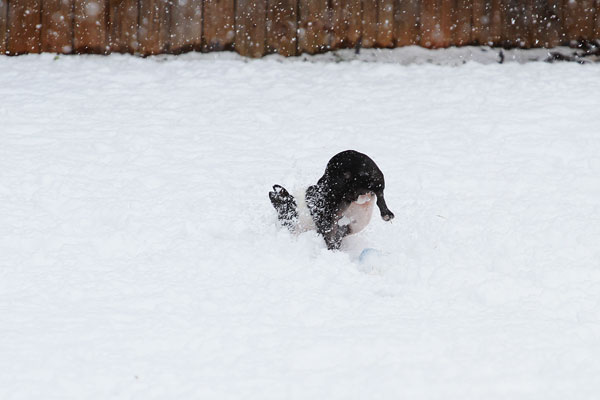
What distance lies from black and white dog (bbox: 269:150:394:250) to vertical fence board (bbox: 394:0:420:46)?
8.71 feet

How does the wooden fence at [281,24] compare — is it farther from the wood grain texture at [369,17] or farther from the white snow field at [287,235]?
the white snow field at [287,235]

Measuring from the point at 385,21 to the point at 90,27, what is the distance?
251 cm

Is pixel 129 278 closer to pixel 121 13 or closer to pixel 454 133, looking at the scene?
pixel 454 133

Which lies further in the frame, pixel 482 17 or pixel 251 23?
pixel 251 23

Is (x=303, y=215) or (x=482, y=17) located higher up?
(x=482, y=17)

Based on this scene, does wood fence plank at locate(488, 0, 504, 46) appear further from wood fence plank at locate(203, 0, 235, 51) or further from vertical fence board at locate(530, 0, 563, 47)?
wood fence plank at locate(203, 0, 235, 51)

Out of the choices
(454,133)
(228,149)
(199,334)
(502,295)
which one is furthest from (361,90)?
(199,334)

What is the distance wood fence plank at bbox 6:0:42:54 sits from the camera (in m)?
5.67

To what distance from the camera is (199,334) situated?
2602 millimetres

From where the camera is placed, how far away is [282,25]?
222 inches

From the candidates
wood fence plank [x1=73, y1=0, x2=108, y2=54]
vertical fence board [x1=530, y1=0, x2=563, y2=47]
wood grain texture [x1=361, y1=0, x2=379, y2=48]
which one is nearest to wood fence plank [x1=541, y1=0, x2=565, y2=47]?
vertical fence board [x1=530, y1=0, x2=563, y2=47]

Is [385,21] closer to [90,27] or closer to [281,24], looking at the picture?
[281,24]

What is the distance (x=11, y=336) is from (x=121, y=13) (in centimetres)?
379

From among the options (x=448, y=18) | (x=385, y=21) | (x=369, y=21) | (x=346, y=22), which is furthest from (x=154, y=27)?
(x=448, y=18)
